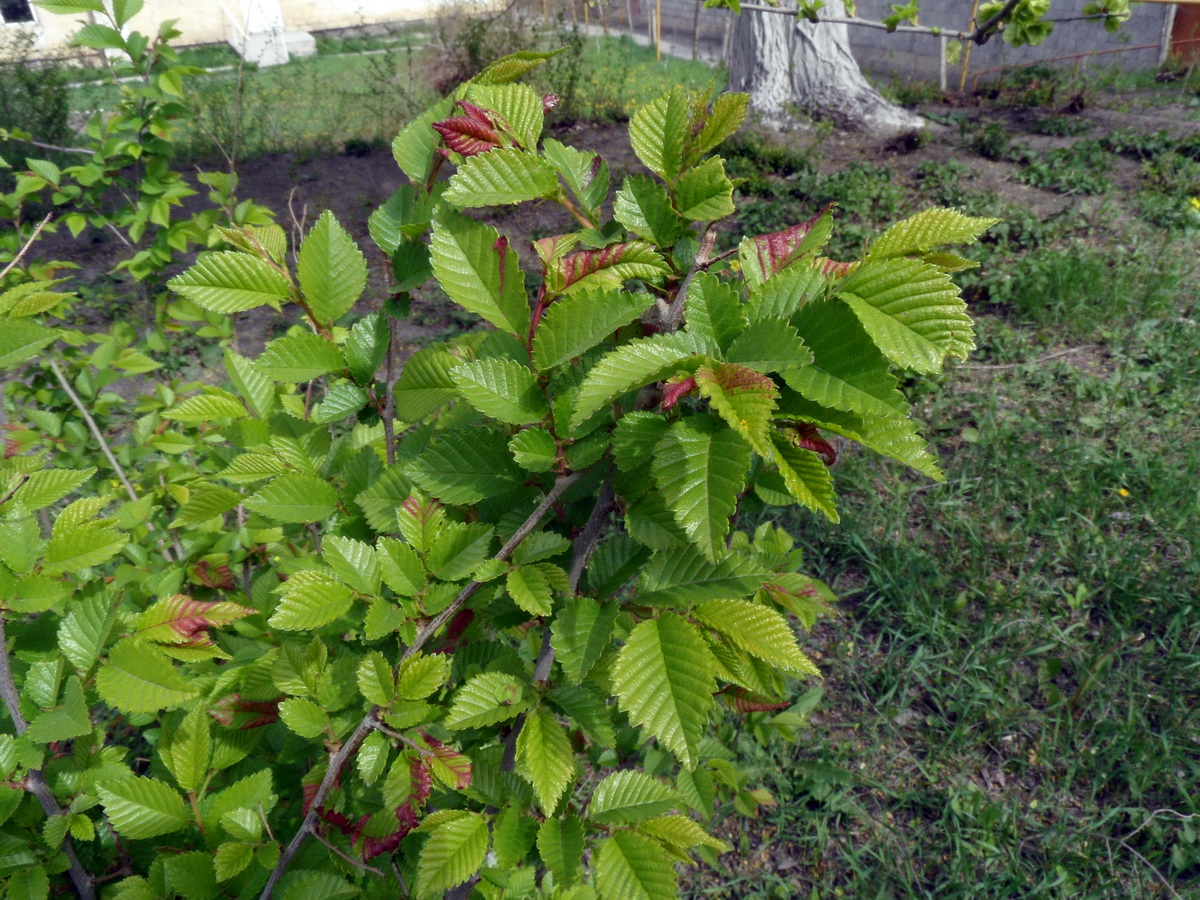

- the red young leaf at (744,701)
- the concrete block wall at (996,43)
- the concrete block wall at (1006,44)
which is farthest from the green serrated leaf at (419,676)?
the concrete block wall at (1006,44)

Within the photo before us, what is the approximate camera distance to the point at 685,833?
1.03 meters

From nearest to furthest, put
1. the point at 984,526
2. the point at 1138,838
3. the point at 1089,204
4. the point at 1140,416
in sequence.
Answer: the point at 1138,838
the point at 984,526
the point at 1140,416
the point at 1089,204

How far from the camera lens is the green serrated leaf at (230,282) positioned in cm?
94

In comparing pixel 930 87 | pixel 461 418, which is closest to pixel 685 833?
pixel 461 418

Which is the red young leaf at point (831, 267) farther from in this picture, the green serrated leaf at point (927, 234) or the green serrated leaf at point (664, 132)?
the green serrated leaf at point (664, 132)

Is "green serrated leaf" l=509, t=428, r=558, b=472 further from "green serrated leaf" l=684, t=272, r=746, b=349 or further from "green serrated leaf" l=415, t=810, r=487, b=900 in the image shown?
"green serrated leaf" l=415, t=810, r=487, b=900

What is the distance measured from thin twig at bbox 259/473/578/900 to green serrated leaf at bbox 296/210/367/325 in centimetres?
38

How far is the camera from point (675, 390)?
684 mm

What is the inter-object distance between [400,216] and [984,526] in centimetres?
262

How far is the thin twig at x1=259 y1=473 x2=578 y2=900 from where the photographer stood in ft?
2.84

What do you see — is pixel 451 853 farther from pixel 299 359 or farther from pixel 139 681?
pixel 299 359

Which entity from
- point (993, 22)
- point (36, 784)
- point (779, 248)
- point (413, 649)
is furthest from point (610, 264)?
point (993, 22)

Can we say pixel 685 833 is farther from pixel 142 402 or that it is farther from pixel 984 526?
pixel 984 526

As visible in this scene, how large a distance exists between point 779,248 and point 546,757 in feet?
2.11
